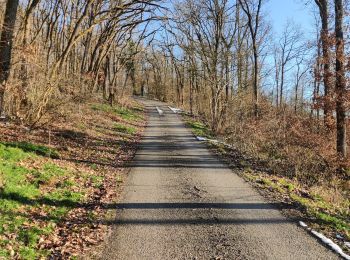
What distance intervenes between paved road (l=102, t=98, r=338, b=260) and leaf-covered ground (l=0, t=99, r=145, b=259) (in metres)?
0.59

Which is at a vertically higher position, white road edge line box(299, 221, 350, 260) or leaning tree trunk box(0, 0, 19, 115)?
leaning tree trunk box(0, 0, 19, 115)

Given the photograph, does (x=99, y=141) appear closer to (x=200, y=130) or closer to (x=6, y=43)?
(x=6, y=43)

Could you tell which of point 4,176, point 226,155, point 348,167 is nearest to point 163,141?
point 226,155

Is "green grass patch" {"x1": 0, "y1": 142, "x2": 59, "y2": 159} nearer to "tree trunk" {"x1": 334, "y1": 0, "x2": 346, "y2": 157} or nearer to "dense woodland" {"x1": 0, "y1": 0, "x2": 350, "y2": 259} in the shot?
"dense woodland" {"x1": 0, "y1": 0, "x2": 350, "y2": 259}

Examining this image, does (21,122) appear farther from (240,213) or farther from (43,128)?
(240,213)

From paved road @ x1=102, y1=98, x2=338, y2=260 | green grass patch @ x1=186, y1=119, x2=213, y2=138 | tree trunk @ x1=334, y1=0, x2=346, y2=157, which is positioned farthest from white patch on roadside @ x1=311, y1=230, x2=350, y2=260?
green grass patch @ x1=186, y1=119, x2=213, y2=138

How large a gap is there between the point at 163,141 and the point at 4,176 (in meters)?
12.7

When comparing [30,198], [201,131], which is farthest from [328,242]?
[201,131]

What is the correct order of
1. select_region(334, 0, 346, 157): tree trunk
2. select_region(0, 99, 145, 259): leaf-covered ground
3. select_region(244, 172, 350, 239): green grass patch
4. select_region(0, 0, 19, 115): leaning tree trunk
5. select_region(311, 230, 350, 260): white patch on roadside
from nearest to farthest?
1. select_region(311, 230, 350, 260): white patch on roadside
2. select_region(0, 99, 145, 259): leaf-covered ground
3. select_region(244, 172, 350, 239): green grass patch
4. select_region(0, 0, 19, 115): leaning tree trunk
5. select_region(334, 0, 346, 157): tree trunk

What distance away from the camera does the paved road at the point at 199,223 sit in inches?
Answer: 250

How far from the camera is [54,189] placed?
30.9ft

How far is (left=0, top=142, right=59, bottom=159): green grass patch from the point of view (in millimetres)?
11738

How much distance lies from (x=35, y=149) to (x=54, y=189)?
3386 mm

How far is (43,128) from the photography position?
16.3 m
